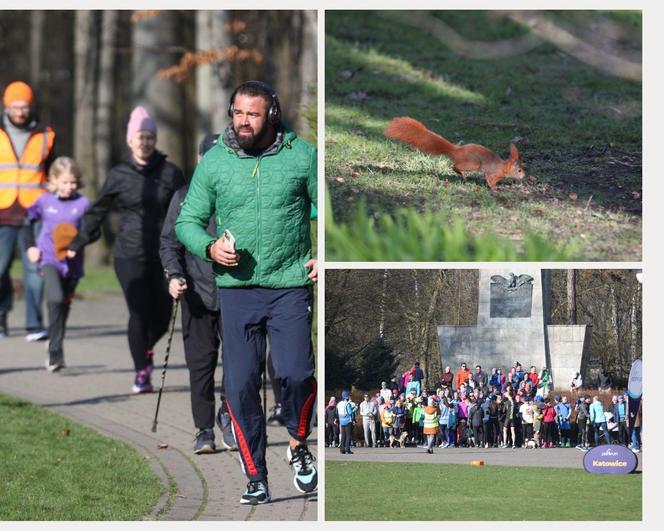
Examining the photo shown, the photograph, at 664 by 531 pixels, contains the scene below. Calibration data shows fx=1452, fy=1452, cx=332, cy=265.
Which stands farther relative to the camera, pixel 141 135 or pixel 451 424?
pixel 141 135

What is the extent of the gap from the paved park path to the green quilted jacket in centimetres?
115

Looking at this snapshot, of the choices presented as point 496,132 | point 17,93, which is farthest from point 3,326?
point 496,132

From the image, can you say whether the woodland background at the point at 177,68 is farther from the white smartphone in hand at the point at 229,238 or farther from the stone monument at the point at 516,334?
the stone monument at the point at 516,334

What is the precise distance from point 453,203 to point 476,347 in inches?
26.9

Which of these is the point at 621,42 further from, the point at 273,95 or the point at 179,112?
the point at 179,112

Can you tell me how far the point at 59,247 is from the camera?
1196 centimetres

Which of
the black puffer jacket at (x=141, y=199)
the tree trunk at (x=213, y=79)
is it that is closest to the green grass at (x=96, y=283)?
the tree trunk at (x=213, y=79)

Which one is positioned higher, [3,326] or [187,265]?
[187,265]

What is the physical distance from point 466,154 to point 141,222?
415cm

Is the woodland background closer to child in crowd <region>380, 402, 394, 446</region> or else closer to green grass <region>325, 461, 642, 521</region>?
child in crowd <region>380, 402, 394, 446</region>

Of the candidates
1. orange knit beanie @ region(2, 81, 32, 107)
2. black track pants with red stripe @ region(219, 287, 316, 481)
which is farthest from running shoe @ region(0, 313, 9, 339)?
black track pants with red stripe @ region(219, 287, 316, 481)

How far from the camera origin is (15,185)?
41.4 feet

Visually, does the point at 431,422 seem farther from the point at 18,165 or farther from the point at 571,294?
the point at 18,165

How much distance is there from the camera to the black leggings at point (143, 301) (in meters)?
10.7
